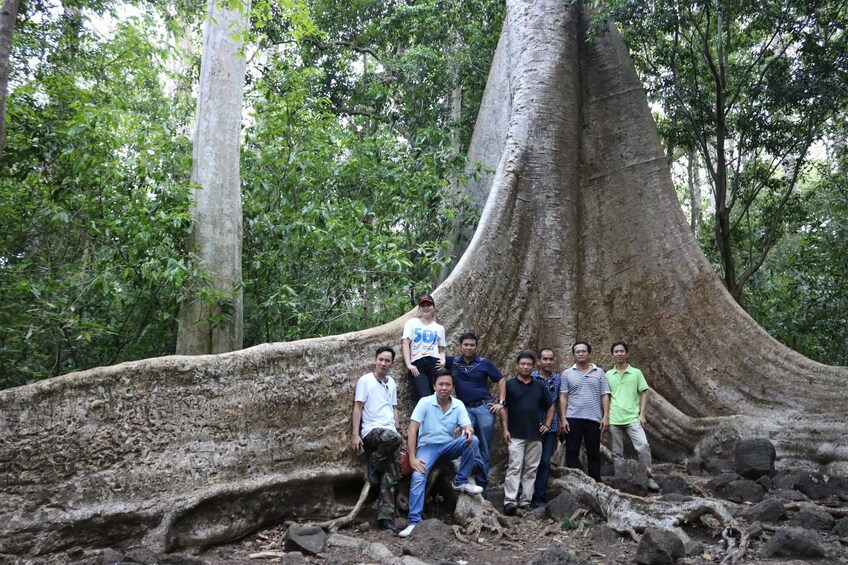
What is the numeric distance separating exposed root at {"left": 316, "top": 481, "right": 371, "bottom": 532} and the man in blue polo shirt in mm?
957

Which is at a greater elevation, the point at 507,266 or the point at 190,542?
the point at 507,266

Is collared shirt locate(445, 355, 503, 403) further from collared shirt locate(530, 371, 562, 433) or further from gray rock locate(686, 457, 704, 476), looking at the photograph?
gray rock locate(686, 457, 704, 476)

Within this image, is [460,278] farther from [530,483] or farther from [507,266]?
[530,483]

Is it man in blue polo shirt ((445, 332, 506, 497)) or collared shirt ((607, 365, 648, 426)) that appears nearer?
man in blue polo shirt ((445, 332, 506, 497))

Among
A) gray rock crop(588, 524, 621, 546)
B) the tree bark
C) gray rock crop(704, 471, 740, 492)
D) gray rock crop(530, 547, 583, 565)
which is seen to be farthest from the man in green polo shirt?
the tree bark

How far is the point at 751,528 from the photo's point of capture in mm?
4848

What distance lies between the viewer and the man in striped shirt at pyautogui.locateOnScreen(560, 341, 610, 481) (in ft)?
20.5

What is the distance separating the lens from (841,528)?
4.90 m

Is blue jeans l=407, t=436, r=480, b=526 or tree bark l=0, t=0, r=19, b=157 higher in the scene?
tree bark l=0, t=0, r=19, b=157

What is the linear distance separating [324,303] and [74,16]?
15.8 ft

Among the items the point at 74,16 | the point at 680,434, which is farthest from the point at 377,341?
the point at 74,16

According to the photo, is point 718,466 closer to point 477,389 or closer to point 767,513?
point 767,513

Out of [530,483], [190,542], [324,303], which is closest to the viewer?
[190,542]

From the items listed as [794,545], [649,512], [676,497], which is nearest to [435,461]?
[649,512]
